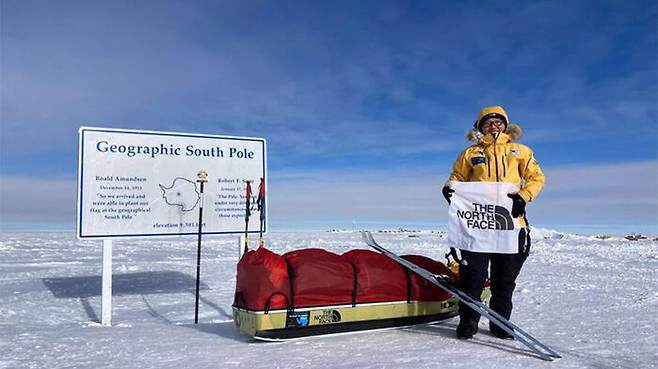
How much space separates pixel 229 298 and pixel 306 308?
17.0 feet

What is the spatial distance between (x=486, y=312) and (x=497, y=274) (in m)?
0.50

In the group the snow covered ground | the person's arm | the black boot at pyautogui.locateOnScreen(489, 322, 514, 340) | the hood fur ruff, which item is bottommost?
the snow covered ground

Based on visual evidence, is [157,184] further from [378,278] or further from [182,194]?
[378,278]

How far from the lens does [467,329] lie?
159 inches

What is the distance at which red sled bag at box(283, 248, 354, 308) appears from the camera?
4.05 meters

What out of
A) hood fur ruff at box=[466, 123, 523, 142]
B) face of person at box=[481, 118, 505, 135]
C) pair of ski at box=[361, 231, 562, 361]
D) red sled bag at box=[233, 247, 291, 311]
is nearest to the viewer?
pair of ski at box=[361, 231, 562, 361]

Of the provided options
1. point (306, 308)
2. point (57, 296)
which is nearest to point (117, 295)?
point (57, 296)

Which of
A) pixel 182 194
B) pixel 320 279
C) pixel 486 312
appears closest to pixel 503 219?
pixel 486 312

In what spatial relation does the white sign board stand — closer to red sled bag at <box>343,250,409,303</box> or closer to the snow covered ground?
the snow covered ground

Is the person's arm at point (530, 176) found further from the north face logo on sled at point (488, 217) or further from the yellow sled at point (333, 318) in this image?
the yellow sled at point (333, 318)

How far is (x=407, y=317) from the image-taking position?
14.6 ft

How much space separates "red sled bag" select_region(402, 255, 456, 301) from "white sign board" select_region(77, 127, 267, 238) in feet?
11.3

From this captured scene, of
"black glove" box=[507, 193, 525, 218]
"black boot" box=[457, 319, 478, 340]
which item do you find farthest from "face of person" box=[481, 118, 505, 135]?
"black boot" box=[457, 319, 478, 340]

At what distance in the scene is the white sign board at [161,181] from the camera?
673 centimetres
